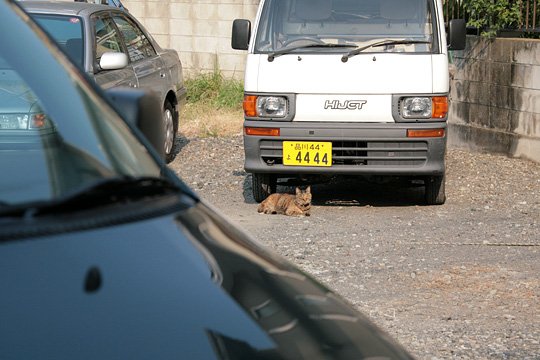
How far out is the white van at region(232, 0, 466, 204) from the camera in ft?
28.6

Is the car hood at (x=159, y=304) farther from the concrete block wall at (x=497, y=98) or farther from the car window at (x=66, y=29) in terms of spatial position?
the concrete block wall at (x=497, y=98)

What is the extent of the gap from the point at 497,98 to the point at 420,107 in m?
3.51

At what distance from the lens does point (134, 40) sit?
1155 centimetres

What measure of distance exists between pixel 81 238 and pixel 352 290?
4492 millimetres

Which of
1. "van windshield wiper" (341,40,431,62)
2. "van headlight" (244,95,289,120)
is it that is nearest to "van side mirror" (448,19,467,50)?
"van windshield wiper" (341,40,431,62)

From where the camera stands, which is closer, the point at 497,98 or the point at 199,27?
the point at 497,98

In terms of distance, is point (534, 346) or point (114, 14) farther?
point (114, 14)

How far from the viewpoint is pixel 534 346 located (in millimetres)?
5285

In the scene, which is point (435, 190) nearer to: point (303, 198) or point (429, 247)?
point (303, 198)

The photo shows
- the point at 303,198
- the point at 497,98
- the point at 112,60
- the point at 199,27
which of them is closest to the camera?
the point at 303,198

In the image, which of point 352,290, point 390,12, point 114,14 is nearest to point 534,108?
point 390,12

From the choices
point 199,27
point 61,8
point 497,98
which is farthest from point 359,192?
point 199,27

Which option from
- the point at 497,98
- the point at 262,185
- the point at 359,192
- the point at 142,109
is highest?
the point at 142,109

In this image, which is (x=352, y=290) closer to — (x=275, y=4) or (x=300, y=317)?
(x=275, y=4)
